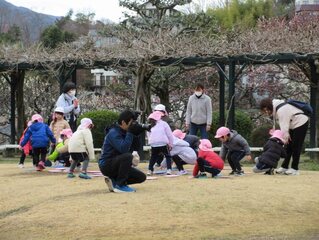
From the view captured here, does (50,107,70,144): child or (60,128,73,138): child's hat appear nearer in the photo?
(60,128,73,138): child's hat

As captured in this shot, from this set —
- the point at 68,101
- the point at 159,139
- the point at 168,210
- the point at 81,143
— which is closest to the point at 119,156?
the point at 168,210

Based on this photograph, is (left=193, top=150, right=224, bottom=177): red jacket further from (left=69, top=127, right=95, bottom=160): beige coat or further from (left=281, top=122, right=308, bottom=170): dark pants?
(left=69, top=127, right=95, bottom=160): beige coat

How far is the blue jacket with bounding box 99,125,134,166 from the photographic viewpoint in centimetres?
959

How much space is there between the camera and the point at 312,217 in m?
8.10

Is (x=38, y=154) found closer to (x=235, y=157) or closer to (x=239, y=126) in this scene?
(x=235, y=157)

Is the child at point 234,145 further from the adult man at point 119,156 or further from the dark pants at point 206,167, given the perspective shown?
the adult man at point 119,156

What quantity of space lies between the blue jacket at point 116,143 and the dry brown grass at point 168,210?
0.57 m

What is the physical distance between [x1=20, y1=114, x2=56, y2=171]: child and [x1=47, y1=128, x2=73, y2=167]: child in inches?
8.1

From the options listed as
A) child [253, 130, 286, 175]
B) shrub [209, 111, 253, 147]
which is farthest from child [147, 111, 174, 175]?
shrub [209, 111, 253, 147]

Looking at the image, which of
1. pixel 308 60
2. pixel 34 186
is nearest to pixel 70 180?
pixel 34 186

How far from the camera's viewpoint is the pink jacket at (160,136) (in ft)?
39.0

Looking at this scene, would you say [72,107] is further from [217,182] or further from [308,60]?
[308,60]

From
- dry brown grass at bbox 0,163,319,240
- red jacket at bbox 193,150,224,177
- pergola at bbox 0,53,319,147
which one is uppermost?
pergola at bbox 0,53,319,147

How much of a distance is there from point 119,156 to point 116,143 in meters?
0.20
